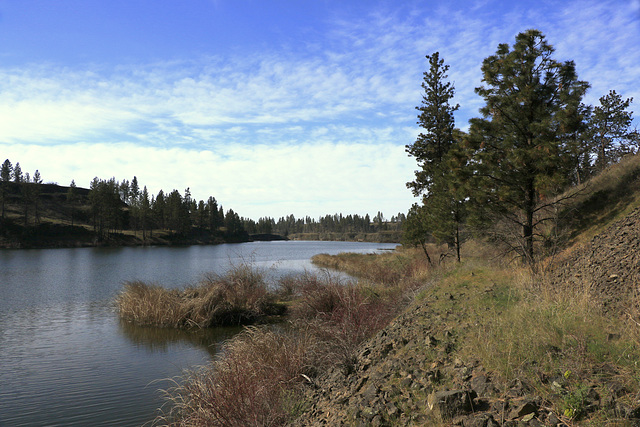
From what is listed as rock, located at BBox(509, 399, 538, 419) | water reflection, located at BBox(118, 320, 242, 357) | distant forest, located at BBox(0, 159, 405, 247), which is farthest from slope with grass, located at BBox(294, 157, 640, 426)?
distant forest, located at BBox(0, 159, 405, 247)

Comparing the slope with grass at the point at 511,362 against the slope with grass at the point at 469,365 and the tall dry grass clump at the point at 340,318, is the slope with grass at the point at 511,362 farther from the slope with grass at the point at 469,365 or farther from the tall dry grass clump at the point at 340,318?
the tall dry grass clump at the point at 340,318

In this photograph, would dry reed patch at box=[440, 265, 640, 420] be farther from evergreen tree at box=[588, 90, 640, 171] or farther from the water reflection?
evergreen tree at box=[588, 90, 640, 171]

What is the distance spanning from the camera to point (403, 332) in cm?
912

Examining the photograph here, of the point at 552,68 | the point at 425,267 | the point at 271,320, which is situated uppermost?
the point at 552,68

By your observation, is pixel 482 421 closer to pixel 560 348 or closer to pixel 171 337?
pixel 560 348

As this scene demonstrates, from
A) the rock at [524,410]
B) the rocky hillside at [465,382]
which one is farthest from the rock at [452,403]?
the rock at [524,410]

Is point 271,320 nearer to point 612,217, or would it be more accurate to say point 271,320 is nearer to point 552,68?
point 612,217

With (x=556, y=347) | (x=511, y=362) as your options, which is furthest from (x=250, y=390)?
(x=556, y=347)

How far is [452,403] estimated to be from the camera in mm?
5133

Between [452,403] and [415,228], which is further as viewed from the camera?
[415,228]

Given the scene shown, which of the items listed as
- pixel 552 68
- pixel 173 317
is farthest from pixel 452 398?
pixel 173 317

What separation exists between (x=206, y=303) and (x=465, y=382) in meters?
15.5

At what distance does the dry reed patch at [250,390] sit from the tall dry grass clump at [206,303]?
9391mm

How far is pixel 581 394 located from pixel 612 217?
1257 centimetres
